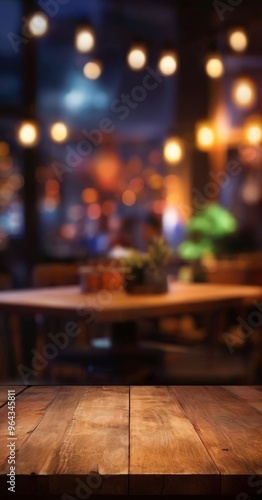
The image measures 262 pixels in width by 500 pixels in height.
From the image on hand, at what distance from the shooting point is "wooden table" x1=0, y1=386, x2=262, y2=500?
4.32 ft

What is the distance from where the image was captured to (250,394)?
2021mm

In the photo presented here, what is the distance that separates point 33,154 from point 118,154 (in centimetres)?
740

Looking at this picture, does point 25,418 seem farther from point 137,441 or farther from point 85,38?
point 85,38

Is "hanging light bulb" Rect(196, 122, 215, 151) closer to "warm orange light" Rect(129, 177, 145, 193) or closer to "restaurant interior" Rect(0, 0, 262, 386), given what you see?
"restaurant interior" Rect(0, 0, 262, 386)

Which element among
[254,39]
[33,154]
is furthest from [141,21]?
[33,154]

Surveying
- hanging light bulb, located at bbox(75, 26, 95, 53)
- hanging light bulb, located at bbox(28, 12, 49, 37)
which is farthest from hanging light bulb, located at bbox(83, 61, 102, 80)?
hanging light bulb, located at bbox(28, 12, 49, 37)

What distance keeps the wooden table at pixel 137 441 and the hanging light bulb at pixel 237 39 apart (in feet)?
12.2

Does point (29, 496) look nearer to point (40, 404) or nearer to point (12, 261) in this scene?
point (40, 404)

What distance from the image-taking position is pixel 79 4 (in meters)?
9.92

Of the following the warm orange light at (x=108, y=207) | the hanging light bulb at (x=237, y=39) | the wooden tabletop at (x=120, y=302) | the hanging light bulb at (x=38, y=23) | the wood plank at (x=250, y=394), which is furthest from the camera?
the warm orange light at (x=108, y=207)

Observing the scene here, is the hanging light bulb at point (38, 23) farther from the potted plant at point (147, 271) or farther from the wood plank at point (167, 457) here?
the wood plank at point (167, 457)

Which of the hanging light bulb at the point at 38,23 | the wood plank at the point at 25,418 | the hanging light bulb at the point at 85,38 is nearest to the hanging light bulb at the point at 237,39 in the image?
the hanging light bulb at the point at 85,38

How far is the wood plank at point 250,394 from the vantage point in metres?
1.90

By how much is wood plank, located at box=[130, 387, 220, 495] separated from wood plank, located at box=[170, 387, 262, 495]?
2 centimetres
